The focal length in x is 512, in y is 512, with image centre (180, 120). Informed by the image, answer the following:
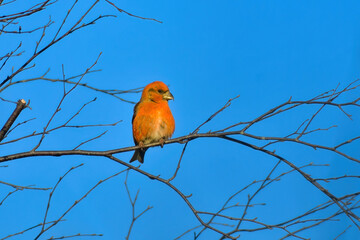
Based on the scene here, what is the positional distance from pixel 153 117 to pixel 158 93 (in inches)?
12.8

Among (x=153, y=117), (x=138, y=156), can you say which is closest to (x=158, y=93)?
(x=153, y=117)

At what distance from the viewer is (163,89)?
567cm

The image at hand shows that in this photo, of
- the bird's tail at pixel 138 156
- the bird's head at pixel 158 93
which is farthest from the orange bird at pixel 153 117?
the bird's tail at pixel 138 156

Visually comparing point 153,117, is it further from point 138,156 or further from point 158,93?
point 138,156

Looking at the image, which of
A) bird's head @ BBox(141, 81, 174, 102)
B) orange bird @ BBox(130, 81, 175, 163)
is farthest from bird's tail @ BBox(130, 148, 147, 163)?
bird's head @ BBox(141, 81, 174, 102)

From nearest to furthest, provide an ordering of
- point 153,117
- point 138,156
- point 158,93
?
point 153,117 < point 158,93 < point 138,156

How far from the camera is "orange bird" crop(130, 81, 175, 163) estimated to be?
5438 mm

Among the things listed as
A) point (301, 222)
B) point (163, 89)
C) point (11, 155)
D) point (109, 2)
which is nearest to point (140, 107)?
point (163, 89)

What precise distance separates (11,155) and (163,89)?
2.39 meters

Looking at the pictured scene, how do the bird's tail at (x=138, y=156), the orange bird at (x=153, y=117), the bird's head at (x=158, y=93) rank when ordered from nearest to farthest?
1. the orange bird at (x=153, y=117)
2. the bird's head at (x=158, y=93)
3. the bird's tail at (x=138, y=156)

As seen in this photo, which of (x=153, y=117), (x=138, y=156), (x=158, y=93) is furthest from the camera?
(x=138, y=156)

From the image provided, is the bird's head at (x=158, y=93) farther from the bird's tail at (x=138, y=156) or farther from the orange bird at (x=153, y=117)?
the bird's tail at (x=138, y=156)

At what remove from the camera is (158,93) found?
223 inches

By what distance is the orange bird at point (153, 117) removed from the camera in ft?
17.8
